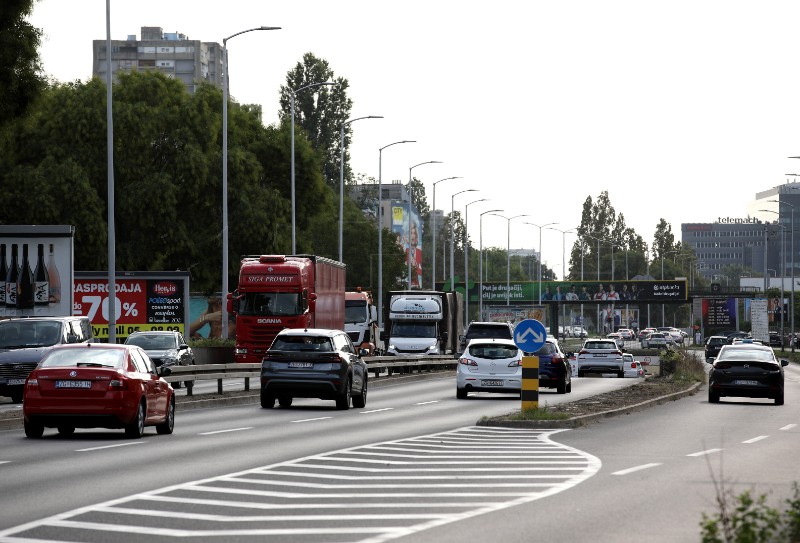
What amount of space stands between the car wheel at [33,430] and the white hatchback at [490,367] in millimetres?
16127

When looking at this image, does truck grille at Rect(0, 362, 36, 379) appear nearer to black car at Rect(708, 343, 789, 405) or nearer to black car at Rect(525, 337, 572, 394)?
black car at Rect(525, 337, 572, 394)

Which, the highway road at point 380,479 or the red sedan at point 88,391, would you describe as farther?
the red sedan at point 88,391

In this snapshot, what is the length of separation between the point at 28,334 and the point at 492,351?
1083cm

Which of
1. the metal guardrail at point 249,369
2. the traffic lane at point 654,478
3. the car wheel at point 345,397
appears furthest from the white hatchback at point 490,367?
the traffic lane at point 654,478

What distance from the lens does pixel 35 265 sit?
36.3 meters

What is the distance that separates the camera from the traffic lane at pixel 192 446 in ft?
48.2

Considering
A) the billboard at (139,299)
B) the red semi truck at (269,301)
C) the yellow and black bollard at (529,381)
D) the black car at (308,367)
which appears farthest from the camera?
the billboard at (139,299)

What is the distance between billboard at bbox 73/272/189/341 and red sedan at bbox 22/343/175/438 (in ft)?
100

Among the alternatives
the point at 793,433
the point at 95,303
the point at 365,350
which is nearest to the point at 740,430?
the point at 793,433

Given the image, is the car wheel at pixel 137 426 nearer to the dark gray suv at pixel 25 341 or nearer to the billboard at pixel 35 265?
the dark gray suv at pixel 25 341

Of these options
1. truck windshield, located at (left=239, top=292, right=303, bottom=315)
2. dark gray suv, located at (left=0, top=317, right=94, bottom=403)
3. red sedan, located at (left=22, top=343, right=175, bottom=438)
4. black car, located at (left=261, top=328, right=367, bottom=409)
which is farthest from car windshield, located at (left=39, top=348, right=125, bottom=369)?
truck windshield, located at (left=239, top=292, right=303, bottom=315)

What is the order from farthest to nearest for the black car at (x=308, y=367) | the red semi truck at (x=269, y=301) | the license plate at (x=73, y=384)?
the red semi truck at (x=269, y=301), the black car at (x=308, y=367), the license plate at (x=73, y=384)

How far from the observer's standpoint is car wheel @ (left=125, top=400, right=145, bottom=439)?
22450mm

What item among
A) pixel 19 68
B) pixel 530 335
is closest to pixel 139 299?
pixel 19 68
